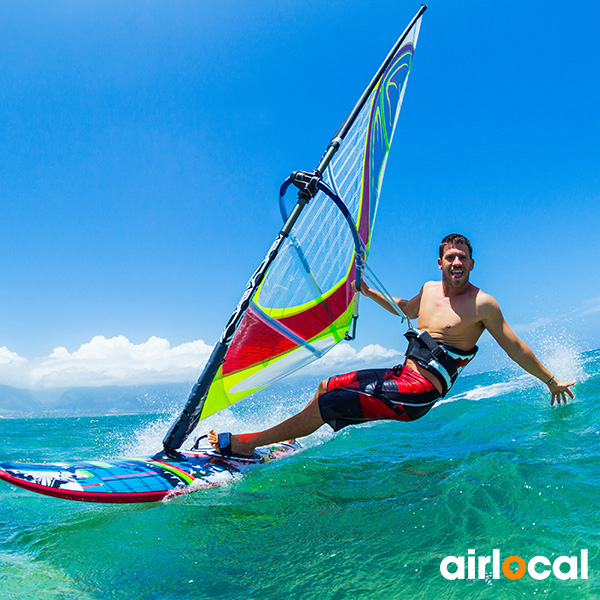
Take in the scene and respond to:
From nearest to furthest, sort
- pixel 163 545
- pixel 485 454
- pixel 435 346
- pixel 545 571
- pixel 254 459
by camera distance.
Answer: pixel 545 571 < pixel 163 545 < pixel 435 346 < pixel 485 454 < pixel 254 459

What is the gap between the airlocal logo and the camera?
1887 millimetres

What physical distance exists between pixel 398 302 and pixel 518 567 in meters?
3.06

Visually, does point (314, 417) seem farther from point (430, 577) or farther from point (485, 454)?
point (430, 577)

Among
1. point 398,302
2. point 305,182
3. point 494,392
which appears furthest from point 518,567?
point 494,392

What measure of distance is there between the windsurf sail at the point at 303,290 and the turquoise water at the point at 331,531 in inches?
36.3

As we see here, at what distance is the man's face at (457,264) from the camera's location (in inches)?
150

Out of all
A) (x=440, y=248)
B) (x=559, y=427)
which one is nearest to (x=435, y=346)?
(x=440, y=248)

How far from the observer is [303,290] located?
180 inches

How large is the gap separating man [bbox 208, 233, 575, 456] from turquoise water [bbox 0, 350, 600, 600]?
1.84 ft

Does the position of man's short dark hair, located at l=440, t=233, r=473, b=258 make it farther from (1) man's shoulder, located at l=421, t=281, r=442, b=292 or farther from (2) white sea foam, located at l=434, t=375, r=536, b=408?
(2) white sea foam, located at l=434, t=375, r=536, b=408

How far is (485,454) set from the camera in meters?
4.02

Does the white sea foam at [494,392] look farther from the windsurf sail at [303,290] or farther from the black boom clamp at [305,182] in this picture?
the black boom clamp at [305,182]

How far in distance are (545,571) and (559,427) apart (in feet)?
11.6

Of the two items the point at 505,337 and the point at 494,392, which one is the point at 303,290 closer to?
the point at 505,337
